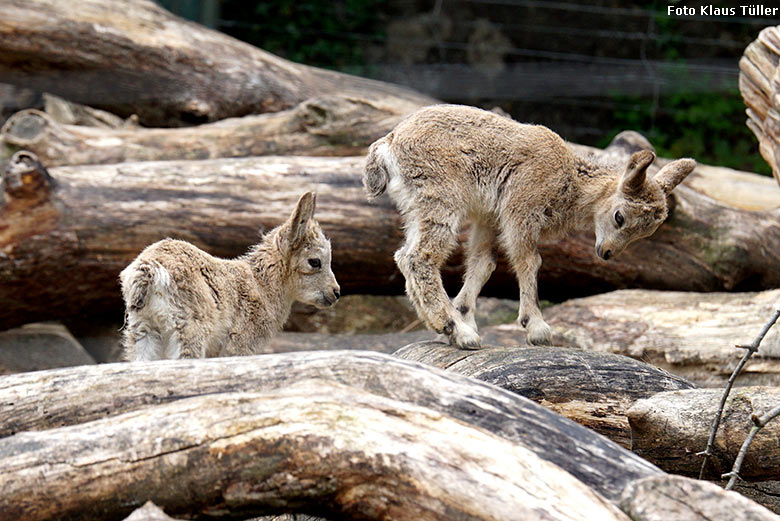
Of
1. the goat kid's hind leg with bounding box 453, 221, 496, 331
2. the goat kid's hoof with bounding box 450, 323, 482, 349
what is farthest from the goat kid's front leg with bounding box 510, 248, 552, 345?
the goat kid's hoof with bounding box 450, 323, 482, 349

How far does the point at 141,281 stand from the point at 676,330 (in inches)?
162

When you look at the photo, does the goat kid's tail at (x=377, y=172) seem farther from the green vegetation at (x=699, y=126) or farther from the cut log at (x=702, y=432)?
the green vegetation at (x=699, y=126)

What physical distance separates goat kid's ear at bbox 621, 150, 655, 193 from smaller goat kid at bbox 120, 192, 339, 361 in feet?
6.32

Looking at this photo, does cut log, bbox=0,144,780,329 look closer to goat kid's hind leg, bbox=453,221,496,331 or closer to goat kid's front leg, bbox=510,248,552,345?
goat kid's hind leg, bbox=453,221,496,331

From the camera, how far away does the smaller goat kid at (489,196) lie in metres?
5.34

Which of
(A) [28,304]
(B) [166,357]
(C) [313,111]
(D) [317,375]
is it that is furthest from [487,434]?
(C) [313,111]

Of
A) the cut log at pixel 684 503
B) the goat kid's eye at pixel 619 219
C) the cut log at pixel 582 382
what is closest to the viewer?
the cut log at pixel 684 503

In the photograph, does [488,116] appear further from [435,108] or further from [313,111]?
[313,111]

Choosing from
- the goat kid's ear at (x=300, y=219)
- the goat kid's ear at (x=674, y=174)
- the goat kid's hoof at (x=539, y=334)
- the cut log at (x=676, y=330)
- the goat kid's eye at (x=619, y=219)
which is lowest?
the cut log at (x=676, y=330)

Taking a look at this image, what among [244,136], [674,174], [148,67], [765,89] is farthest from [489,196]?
[148,67]

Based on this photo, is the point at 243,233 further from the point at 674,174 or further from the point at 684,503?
the point at 684,503

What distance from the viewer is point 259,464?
126 inches

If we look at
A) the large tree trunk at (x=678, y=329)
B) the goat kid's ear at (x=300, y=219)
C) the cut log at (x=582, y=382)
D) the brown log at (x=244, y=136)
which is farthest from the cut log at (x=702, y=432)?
the brown log at (x=244, y=136)

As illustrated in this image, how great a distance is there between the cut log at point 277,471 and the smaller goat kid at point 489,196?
2114 millimetres
